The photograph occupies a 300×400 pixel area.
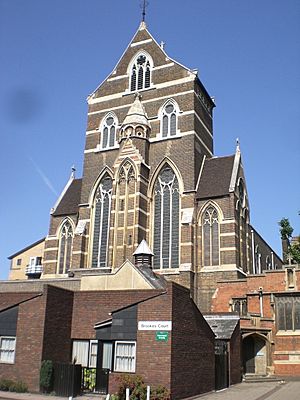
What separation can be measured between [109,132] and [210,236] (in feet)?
49.0

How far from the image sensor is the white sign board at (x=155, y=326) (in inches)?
646

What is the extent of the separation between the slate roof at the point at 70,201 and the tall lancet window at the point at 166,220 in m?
8.45

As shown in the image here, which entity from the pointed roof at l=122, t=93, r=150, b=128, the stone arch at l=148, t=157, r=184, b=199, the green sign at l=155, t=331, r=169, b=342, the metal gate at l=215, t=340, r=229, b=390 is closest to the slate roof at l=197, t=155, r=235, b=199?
the stone arch at l=148, t=157, r=184, b=199

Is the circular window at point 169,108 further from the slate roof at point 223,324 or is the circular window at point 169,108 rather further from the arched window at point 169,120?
the slate roof at point 223,324

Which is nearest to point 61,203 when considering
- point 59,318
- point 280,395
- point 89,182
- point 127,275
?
point 89,182

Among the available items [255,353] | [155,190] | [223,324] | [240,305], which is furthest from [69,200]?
[223,324]

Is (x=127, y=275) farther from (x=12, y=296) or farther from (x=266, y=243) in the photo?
(x=266, y=243)

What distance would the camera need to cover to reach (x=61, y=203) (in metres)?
44.0

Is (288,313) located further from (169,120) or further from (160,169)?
(169,120)

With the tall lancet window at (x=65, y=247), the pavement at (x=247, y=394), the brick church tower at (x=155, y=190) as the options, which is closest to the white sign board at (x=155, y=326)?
the pavement at (x=247, y=394)

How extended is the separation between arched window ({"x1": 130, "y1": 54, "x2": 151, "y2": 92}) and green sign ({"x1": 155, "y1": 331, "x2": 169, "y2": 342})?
31087 millimetres

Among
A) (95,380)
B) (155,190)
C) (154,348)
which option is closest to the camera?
(154,348)

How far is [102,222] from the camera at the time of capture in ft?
131

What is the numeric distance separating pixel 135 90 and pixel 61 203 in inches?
519
